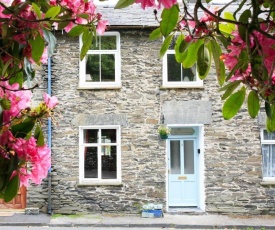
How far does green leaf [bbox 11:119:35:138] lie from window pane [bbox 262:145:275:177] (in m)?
10.4

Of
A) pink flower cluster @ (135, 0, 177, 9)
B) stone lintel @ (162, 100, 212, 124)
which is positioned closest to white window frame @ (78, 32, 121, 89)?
stone lintel @ (162, 100, 212, 124)

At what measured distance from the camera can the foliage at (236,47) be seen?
112 centimetres

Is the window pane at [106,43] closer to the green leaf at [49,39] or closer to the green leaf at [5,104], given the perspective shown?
the green leaf at [49,39]

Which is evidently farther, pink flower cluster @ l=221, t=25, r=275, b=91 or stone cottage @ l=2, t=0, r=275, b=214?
stone cottage @ l=2, t=0, r=275, b=214

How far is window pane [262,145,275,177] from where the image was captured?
1101 centimetres

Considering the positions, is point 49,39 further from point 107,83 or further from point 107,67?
point 107,67

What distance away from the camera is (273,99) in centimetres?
124

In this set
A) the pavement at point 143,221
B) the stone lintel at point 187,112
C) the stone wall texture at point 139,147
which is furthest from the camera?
the stone lintel at point 187,112

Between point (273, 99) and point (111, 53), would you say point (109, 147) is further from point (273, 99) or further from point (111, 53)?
point (273, 99)

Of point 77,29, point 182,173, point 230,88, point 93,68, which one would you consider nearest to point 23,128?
point 77,29

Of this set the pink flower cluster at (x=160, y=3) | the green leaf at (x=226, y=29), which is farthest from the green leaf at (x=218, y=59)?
the pink flower cluster at (x=160, y=3)

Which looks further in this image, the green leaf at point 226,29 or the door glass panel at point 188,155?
the door glass panel at point 188,155

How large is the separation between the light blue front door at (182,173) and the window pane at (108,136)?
4.81 feet

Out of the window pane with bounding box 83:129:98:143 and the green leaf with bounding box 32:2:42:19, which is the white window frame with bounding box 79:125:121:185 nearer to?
the window pane with bounding box 83:129:98:143
